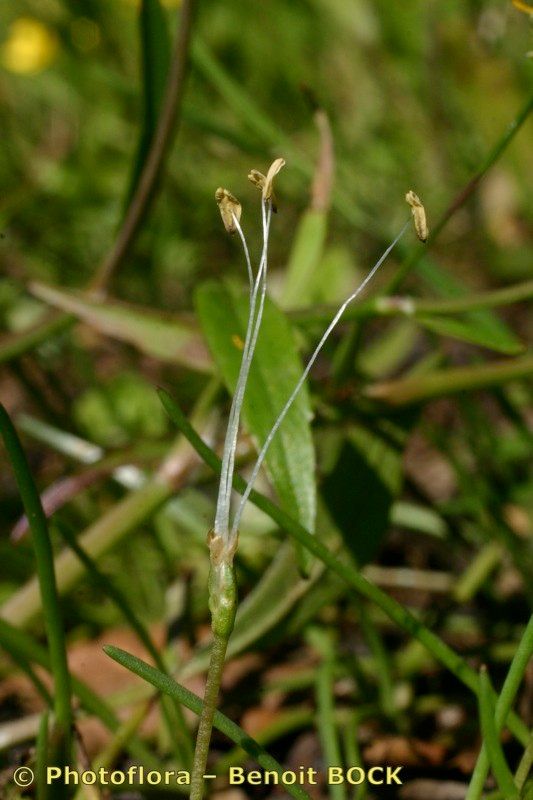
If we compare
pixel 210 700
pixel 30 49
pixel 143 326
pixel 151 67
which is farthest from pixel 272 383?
pixel 30 49

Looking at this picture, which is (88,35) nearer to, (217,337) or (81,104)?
(81,104)

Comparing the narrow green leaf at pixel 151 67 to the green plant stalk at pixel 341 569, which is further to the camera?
the narrow green leaf at pixel 151 67

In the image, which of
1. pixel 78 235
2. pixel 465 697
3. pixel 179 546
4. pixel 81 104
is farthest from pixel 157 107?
pixel 81 104

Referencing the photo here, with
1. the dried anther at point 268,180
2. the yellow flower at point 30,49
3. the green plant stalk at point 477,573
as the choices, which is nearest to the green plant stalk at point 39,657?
the dried anther at point 268,180

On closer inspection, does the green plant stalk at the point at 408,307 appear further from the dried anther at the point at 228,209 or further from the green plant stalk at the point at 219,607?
the green plant stalk at the point at 219,607

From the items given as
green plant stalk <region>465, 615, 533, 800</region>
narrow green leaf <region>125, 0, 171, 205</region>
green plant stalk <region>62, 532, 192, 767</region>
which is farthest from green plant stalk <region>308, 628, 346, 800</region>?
narrow green leaf <region>125, 0, 171, 205</region>

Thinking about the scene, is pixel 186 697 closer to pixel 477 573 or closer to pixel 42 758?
pixel 42 758
